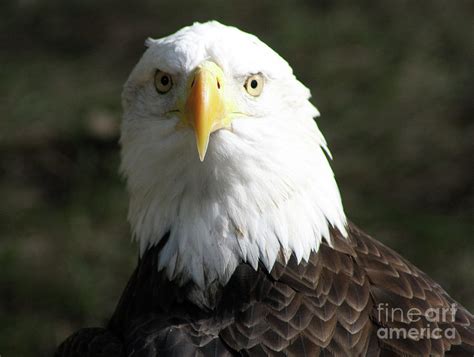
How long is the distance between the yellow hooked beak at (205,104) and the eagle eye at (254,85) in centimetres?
13

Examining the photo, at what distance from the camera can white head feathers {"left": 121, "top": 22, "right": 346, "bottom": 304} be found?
11.0 ft

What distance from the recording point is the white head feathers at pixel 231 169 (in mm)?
3346

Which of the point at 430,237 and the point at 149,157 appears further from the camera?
the point at 430,237

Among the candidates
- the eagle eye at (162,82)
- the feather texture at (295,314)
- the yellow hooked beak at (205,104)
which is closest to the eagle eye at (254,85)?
the yellow hooked beak at (205,104)

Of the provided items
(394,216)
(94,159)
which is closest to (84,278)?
(94,159)

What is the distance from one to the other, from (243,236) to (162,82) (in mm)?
646

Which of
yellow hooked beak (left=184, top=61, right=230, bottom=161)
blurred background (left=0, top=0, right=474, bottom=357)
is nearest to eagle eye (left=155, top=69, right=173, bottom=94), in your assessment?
yellow hooked beak (left=184, top=61, right=230, bottom=161)

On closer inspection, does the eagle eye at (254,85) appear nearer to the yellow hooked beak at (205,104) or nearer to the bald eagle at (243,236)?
the bald eagle at (243,236)

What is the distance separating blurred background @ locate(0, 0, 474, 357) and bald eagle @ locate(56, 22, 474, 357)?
2.28m

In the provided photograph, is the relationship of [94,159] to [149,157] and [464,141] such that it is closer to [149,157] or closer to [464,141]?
[464,141]

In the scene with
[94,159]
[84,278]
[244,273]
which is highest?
[244,273]

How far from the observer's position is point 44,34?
824 cm

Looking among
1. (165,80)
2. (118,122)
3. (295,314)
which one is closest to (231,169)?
(165,80)

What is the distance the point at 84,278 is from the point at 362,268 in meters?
2.88
